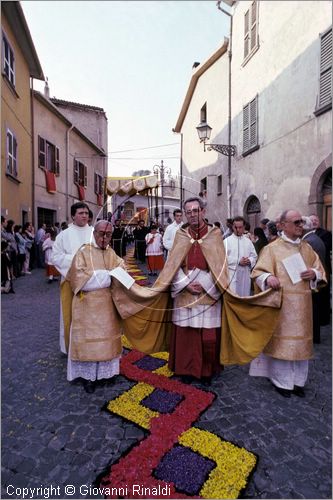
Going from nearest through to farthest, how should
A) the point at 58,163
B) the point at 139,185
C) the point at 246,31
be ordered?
1. the point at 139,185
2. the point at 246,31
3. the point at 58,163

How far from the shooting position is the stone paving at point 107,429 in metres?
2.17

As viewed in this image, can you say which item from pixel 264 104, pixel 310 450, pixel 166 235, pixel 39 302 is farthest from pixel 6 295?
pixel 264 104

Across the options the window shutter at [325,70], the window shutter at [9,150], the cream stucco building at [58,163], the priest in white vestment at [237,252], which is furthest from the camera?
the cream stucco building at [58,163]

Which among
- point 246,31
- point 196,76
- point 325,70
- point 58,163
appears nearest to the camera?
point 325,70

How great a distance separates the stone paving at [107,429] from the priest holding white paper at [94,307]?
1.33 feet

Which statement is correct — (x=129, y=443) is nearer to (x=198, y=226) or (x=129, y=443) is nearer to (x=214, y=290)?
(x=214, y=290)

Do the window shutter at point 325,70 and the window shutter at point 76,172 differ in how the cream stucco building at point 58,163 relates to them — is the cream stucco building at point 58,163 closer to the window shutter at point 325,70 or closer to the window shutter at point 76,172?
the window shutter at point 76,172

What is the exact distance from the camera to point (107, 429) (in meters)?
2.73

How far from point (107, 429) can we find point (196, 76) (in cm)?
1627

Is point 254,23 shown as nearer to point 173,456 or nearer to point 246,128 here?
point 246,128

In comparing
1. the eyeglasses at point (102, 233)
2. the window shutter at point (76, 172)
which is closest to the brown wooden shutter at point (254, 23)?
the eyeglasses at point (102, 233)

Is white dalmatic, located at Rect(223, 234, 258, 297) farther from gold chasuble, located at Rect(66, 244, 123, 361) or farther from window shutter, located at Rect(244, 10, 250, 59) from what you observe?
window shutter, located at Rect(244, 10, 250, 59)

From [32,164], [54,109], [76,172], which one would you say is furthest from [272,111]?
[76,172]

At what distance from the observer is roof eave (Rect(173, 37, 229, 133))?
1233cm
